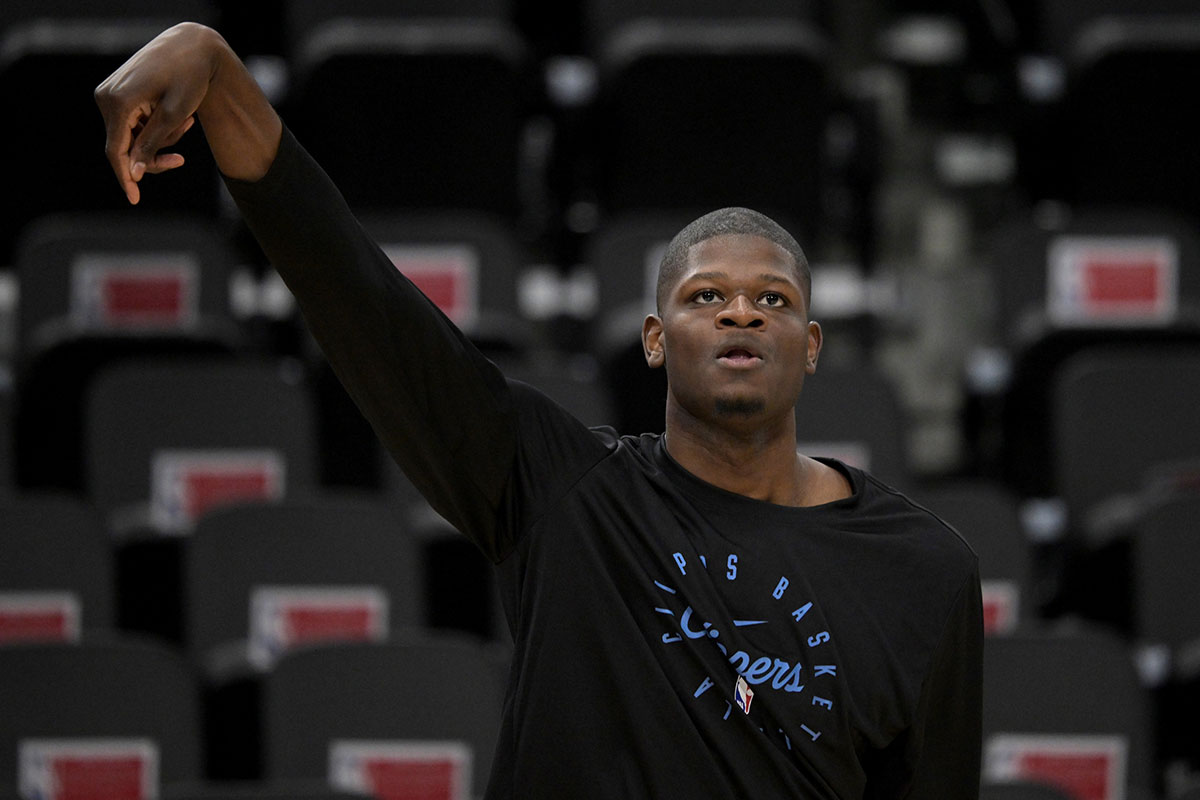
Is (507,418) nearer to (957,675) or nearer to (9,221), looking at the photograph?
(957,675)

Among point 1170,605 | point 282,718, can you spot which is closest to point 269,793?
point 282,718

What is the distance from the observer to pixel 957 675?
4.44 ft

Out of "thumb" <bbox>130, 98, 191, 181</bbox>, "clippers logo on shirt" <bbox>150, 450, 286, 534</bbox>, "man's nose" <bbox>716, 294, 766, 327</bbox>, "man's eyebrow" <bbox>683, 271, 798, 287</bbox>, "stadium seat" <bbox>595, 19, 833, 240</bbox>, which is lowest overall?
"clippers logo on shirt" <bbox>150, 450, 286, 534</bbox>

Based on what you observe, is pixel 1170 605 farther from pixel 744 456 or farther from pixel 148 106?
pixel 148 106

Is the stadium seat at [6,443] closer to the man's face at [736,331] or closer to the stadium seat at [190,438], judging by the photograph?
the stadium seat at [190,438]

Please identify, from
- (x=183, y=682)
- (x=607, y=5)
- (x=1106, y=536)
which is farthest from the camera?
(x=607, y=5)

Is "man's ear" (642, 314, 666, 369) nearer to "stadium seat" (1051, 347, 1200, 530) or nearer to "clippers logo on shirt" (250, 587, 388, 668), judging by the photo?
"clippers logo on shirt" (250, 587, 388, 668)

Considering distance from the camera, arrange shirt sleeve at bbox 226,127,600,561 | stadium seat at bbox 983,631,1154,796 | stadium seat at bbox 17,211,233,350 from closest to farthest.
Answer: shirt sleeve at bbox 226,127,600,561 < stadium seat at bbox 983,631,1154,796 < stadium seat at bbox 17,211,233,350

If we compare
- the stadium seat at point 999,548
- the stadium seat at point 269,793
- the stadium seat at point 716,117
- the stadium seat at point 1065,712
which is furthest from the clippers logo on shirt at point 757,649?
the stadium seat at point 716,117

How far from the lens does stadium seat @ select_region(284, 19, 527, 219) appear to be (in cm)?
337

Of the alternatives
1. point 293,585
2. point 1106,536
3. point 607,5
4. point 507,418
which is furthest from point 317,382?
point 507,418

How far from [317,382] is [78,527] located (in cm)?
61

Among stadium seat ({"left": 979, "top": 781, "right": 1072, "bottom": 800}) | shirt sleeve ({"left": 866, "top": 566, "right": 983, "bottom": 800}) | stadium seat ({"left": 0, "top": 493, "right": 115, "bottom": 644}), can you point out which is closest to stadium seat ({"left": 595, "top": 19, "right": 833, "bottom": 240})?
stadium seat ({"left": 0, "top": 493, "right": 115, "bottom": 644})

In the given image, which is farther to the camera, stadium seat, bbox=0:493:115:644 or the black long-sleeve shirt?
stadium seat, bbox=0:493:115:644
